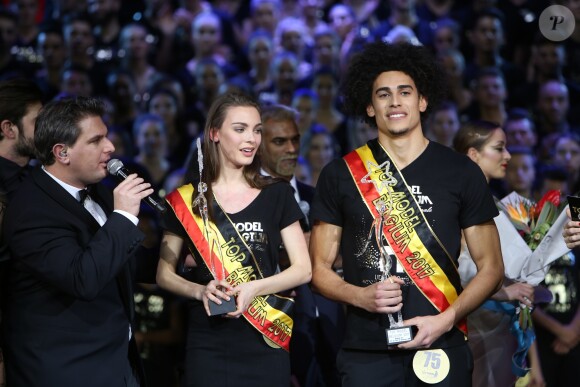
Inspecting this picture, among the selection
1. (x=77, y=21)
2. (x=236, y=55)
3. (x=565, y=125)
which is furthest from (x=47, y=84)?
(x=565, y=125)

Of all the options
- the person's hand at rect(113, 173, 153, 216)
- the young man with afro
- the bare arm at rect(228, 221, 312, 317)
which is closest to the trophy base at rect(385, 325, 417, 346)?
the young man with afro

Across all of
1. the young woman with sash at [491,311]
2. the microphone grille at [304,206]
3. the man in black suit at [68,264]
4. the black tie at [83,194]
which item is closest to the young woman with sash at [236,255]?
the man in black suit at [68,264]

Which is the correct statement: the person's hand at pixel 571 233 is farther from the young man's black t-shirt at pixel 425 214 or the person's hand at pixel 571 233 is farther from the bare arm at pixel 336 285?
the bare arm at pixel 336 285

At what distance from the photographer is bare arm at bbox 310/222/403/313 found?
358 cm

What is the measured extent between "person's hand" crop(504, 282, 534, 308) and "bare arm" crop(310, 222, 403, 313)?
973 millimetres

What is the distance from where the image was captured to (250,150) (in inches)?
157

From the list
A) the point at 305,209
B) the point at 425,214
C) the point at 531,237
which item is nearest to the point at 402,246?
the point at 425,214

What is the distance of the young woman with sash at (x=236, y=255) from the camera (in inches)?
149

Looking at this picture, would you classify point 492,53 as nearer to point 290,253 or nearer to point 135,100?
point 135,100

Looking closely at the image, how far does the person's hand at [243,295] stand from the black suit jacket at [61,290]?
A: 1.50 ft

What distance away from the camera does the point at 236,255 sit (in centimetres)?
384

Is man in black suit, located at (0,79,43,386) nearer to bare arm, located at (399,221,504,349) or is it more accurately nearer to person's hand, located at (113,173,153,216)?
person's hand, located at (113,173,153,216)

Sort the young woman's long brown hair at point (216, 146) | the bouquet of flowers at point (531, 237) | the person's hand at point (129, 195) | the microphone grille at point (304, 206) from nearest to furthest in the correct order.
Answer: the person's hand at point (129, 195) → the young woman's long brown hair at point (216, 146) → the bouquet of flowers at point (531, 237) → the microphone grille at point (304, 206)

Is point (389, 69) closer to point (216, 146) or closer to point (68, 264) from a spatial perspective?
point (216, 146)
